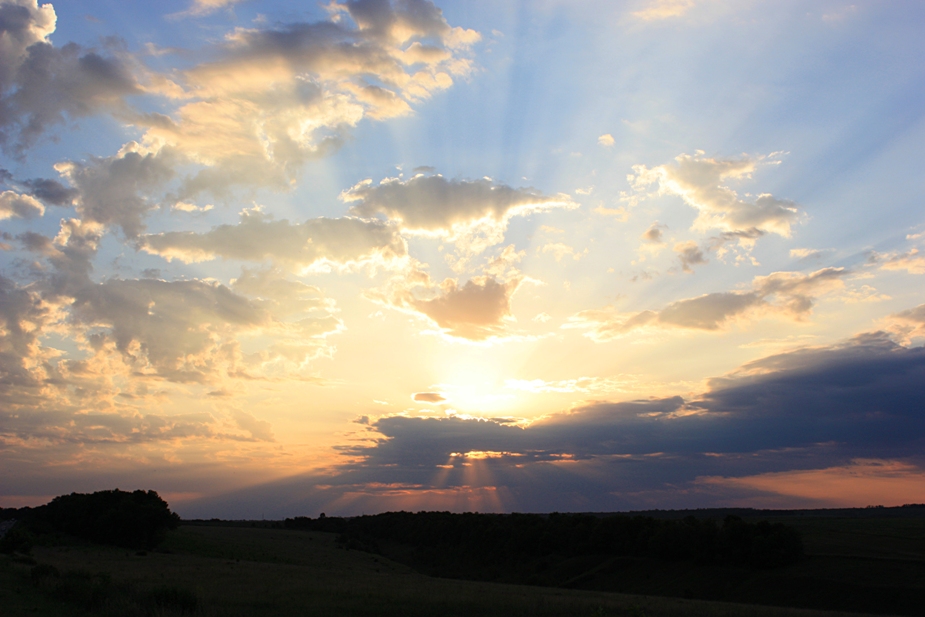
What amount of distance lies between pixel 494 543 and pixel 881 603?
200ft

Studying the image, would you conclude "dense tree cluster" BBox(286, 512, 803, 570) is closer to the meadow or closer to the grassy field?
the meadow

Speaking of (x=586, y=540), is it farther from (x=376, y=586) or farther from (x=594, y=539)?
(x=376, y=586)

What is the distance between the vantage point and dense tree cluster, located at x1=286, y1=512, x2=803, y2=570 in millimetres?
57281

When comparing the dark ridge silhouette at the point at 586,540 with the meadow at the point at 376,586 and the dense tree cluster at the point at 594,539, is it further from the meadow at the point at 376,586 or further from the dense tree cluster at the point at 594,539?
the meadow at the point at 376,586

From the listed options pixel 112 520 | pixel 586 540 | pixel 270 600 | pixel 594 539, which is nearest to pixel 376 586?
pixel 270 600

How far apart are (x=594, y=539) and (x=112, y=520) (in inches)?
2480

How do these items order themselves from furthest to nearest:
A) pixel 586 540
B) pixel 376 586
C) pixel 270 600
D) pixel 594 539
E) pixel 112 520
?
1. pixel 586 540
2. pixel 594 539
3. pixel 112 520
4. pixel 376 586
5. pixel 270 600

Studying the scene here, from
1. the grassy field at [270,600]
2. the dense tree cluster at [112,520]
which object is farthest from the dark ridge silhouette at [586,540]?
the dense tree cluster at [112,520]

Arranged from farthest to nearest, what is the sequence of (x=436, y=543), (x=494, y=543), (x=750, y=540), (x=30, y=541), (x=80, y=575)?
(x=436, y=543) < (x=494, y=543) < (x=750, y=540) < (x=30, y=541) < (x=80, y=575)

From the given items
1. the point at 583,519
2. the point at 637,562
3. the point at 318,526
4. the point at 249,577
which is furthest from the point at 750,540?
the point at 318,526

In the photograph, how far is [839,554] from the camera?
5381 cm

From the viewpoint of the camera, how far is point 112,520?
227 ft

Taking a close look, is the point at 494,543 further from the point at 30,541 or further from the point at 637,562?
the point at 30,541

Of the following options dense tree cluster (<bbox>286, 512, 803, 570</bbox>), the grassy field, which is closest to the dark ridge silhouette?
dense tree cluster (<bbox>286, 512, 803, 570</bbox>)
